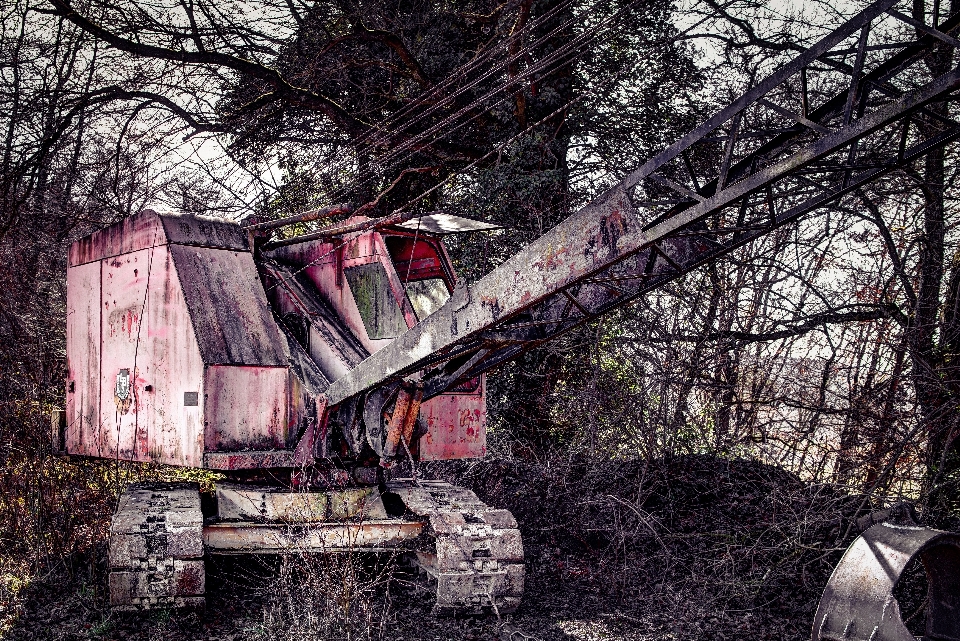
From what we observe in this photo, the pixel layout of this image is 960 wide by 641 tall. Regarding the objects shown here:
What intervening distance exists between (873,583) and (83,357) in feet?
22.3

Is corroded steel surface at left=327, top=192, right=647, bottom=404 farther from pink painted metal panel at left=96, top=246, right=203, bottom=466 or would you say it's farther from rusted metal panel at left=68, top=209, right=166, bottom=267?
rusted metal panel at left=68, top=209, right=166, bottom=267

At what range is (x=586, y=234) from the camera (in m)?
5.71

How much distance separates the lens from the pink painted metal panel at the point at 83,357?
8367 millimetres

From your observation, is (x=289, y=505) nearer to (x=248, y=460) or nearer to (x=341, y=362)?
(x=248, y=460)

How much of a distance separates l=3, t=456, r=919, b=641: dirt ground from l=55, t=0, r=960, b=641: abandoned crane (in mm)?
399

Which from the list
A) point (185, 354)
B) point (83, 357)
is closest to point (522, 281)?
point (185, 354)

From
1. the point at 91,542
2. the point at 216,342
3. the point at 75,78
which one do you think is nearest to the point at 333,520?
the point at 216,342

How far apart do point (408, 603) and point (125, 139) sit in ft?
26.1

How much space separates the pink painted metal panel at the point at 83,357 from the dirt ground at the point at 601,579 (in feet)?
3.75

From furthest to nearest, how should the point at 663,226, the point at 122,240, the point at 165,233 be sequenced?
the point at 122,240, the point at 165,233, the point at 663,226

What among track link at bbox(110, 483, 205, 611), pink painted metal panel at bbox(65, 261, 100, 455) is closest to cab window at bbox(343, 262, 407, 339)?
track link at bbox(110, 483, 205, 611)

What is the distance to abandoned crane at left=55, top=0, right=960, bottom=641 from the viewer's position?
19.6 feet

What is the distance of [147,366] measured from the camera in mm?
7707

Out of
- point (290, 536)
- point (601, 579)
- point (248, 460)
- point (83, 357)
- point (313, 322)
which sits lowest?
point (601, 579)
